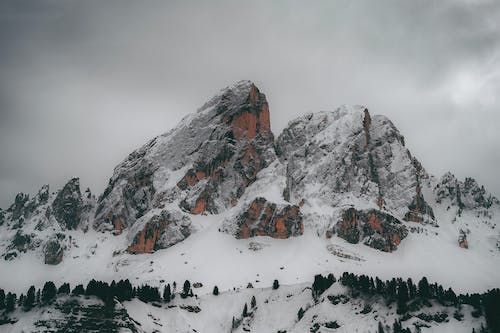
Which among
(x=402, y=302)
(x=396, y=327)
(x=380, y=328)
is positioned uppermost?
(x=402, y=302)

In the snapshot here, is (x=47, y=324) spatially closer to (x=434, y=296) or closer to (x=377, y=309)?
(x=377, y=309)

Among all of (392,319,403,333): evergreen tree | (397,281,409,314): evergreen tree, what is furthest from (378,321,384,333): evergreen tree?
(397,281,409,314): evergreen tree

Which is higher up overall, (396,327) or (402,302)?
(402,302)

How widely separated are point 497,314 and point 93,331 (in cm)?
13035

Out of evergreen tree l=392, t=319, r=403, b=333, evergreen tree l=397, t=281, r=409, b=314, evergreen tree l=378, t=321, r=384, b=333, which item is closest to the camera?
evergreen tree l=392, t=319, r=403, b=333

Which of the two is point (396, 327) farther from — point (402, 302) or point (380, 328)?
→ point (402, 302)

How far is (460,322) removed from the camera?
18275 cm

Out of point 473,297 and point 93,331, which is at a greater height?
point 473,297

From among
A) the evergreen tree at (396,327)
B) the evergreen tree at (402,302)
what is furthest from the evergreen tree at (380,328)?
the evergreen tree at (402,302)

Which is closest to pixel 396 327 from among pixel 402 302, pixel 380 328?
pixel 380 328

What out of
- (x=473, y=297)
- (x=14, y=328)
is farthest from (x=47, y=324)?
(x=473, y=297)

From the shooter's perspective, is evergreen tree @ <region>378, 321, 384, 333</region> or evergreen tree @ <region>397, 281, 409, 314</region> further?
evergreen tree @ <region>397, 281, 409, 314</region>

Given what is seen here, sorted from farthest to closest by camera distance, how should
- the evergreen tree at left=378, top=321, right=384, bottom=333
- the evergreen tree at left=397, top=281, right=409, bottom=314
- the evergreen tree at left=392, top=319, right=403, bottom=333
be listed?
the evergreen tree at left=397, top=281, right=409, bottom=314, the evergreen tree at left=378, top=321, right=384, bottom=333, the evergreen tree at left=392, top=319, right=403, bottom=333

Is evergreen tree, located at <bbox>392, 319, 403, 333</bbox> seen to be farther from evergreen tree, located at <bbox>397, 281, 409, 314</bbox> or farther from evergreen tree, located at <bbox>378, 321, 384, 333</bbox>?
evergreen tree, located at <bbox>397, 281, 409, 314</bbox>
